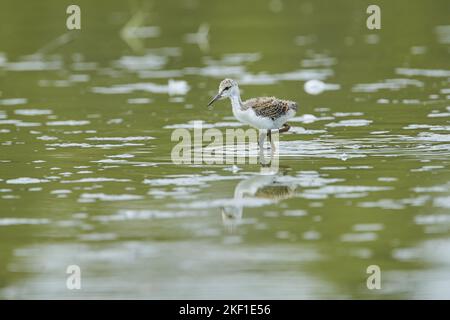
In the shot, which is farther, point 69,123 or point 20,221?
point 69,123

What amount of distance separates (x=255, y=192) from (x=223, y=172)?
127 centimetres

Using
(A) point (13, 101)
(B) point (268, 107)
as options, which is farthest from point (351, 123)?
(A) point (13, 101)

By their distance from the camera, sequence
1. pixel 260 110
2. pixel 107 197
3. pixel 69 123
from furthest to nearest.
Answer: pixel 69 123
pixel 260 110
pixel 107 197

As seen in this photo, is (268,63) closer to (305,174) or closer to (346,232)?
(305,174)

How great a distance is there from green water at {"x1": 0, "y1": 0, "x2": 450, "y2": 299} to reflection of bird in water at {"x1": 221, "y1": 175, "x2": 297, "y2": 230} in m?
0.03

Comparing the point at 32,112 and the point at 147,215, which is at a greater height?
the point at 32,112

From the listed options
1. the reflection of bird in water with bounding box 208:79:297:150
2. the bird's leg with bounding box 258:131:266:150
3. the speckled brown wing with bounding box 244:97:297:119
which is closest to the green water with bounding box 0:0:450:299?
the bird's leg with bounding box 258:131:266:150

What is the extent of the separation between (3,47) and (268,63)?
7.42m

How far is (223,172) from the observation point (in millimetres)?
13625

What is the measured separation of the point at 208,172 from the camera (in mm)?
13641

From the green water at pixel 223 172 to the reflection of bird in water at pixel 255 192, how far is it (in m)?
0.03

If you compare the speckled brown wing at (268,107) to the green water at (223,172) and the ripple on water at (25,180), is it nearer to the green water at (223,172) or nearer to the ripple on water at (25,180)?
the green water at (223,172)

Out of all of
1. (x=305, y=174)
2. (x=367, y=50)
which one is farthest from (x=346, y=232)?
(x=367, y=50)

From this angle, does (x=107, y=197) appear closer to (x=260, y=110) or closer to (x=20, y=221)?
(x=20, y=221)
